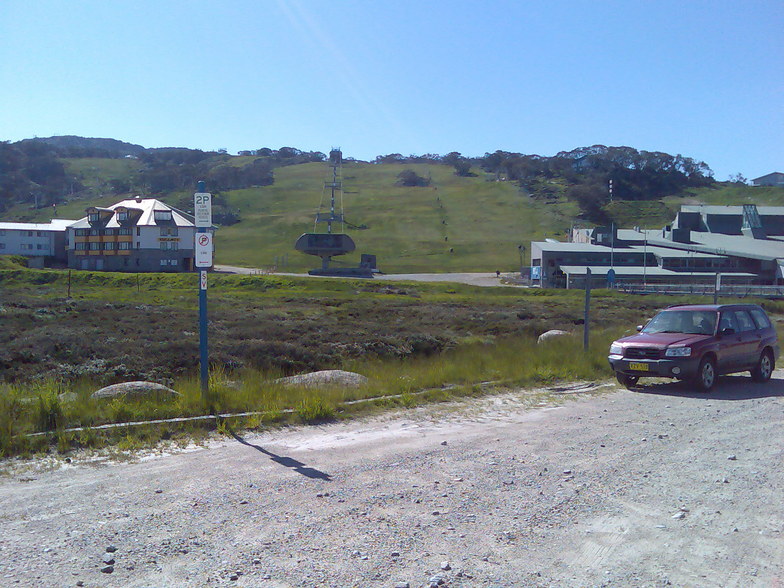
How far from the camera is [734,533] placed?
592 cm

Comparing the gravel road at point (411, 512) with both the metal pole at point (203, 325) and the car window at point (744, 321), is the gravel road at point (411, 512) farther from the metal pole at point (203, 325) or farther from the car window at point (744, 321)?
the car window at point (744, 321)

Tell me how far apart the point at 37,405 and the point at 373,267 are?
9098 cm

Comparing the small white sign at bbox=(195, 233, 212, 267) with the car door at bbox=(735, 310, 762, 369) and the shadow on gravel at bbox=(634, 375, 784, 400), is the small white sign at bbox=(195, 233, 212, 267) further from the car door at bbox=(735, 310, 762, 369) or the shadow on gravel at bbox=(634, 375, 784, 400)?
the car door at bbox=(735, 310, 762, 369)

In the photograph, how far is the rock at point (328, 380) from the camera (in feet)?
Result: 41.7

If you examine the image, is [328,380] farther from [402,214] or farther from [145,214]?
[402,214]

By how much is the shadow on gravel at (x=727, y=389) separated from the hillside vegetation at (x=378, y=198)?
2475 inches

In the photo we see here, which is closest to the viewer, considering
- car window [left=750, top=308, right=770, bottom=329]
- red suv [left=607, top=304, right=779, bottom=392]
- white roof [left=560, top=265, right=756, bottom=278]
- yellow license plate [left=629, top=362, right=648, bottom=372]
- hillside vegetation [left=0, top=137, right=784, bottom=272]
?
red suv [left=607, top=304, right=779, bottom=392]

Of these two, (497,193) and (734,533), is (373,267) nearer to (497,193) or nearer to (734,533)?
(497,193)

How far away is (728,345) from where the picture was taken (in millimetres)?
14531

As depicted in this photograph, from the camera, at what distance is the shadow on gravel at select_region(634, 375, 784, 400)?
13.6 meters

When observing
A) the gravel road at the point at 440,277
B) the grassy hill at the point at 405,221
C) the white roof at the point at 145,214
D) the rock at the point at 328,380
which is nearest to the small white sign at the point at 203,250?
the rock at the point at 328,380

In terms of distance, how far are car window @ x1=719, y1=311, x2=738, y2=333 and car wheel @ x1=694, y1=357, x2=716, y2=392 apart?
2.95ft

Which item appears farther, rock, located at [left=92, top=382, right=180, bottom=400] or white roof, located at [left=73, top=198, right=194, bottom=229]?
white roof, located at [left=73, top=198, right=194, bottom=229]

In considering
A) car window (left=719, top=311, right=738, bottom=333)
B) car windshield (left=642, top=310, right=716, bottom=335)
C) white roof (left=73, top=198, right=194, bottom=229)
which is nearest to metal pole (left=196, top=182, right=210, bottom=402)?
car windshield (left=642, top=310, right=716, bottom=335)
